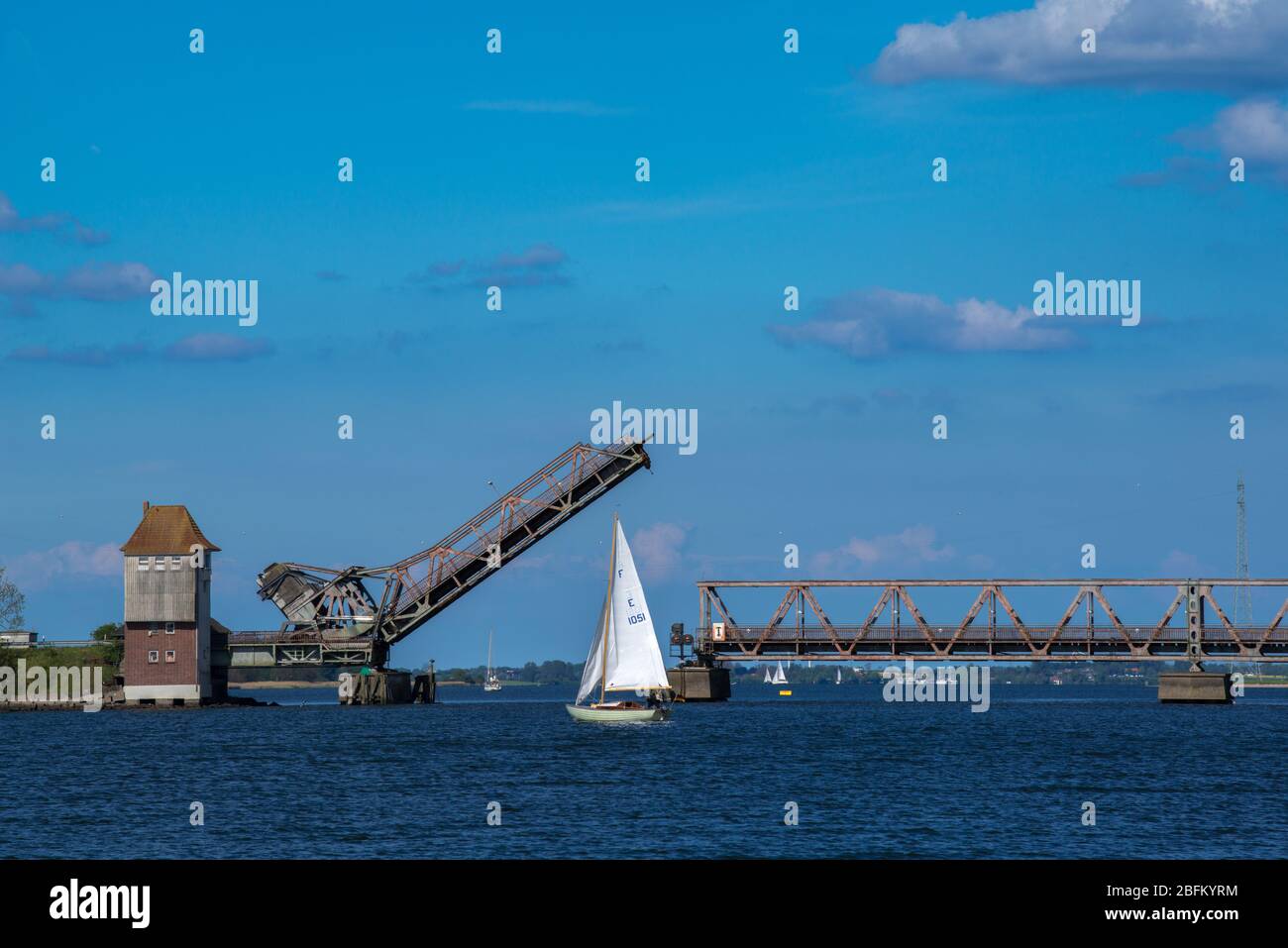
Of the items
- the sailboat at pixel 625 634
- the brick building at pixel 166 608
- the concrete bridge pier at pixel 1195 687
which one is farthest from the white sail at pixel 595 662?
the concrete bridge pier at pixel 1195 687

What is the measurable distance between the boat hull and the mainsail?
2.09 metres

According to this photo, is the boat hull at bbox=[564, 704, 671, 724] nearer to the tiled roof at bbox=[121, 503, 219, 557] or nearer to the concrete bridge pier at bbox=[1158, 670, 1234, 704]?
the tiled roof at bbox=[121, 503, 219, 557]

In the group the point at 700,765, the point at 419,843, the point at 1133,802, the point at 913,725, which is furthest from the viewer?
the point at 913,725

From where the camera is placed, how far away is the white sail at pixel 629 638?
6375 centimetres

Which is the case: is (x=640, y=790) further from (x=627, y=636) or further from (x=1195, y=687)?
(x=1195, y=687)

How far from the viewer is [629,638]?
209 ft

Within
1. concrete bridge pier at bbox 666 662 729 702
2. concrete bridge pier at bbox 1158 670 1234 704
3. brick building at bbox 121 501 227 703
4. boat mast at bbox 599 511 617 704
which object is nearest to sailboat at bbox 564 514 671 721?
boat mast at bbox 599 511 617 704

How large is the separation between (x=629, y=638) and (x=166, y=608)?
2521 centimetres

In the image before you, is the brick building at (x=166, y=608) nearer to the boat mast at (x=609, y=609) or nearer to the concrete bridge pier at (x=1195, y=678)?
the boat mast at (x=609, y=609)

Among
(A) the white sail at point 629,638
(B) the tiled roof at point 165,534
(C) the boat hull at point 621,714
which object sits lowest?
(C) the boat hull at point 621,714
